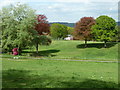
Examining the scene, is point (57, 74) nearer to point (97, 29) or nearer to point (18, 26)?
Result: point (18, 26)

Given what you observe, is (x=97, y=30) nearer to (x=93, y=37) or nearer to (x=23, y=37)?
(x=93, y=37)

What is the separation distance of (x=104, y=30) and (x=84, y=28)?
5849 mm

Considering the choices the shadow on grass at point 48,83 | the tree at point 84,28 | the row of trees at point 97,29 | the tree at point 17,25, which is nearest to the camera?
the shadow on grass at point 48,83

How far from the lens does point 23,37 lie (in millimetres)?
35438

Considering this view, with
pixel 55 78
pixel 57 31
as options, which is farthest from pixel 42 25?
pixel 57 31

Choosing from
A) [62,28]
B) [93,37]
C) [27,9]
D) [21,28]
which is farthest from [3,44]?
[62,28]

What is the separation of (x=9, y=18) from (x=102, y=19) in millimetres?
31064

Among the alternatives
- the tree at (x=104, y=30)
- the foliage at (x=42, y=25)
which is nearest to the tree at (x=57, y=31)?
the tree at (x=104, y=30)

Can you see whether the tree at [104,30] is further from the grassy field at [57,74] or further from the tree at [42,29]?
the grassy field at [57,74]

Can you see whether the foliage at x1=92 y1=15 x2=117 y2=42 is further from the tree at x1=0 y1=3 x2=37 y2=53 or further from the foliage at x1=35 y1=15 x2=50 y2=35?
the tree at x1=0 y1=3 x2=37 y2=53

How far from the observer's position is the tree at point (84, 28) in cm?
5659

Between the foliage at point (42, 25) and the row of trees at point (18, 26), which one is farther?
the foliage at point (42, 25)

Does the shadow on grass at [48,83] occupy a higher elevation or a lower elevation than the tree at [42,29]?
lower

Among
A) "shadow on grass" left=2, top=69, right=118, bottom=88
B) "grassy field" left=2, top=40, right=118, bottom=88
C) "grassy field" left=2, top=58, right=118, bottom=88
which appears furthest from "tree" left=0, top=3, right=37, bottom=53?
"shadow on grass" left=2, top=69, right=118, bottom=88
